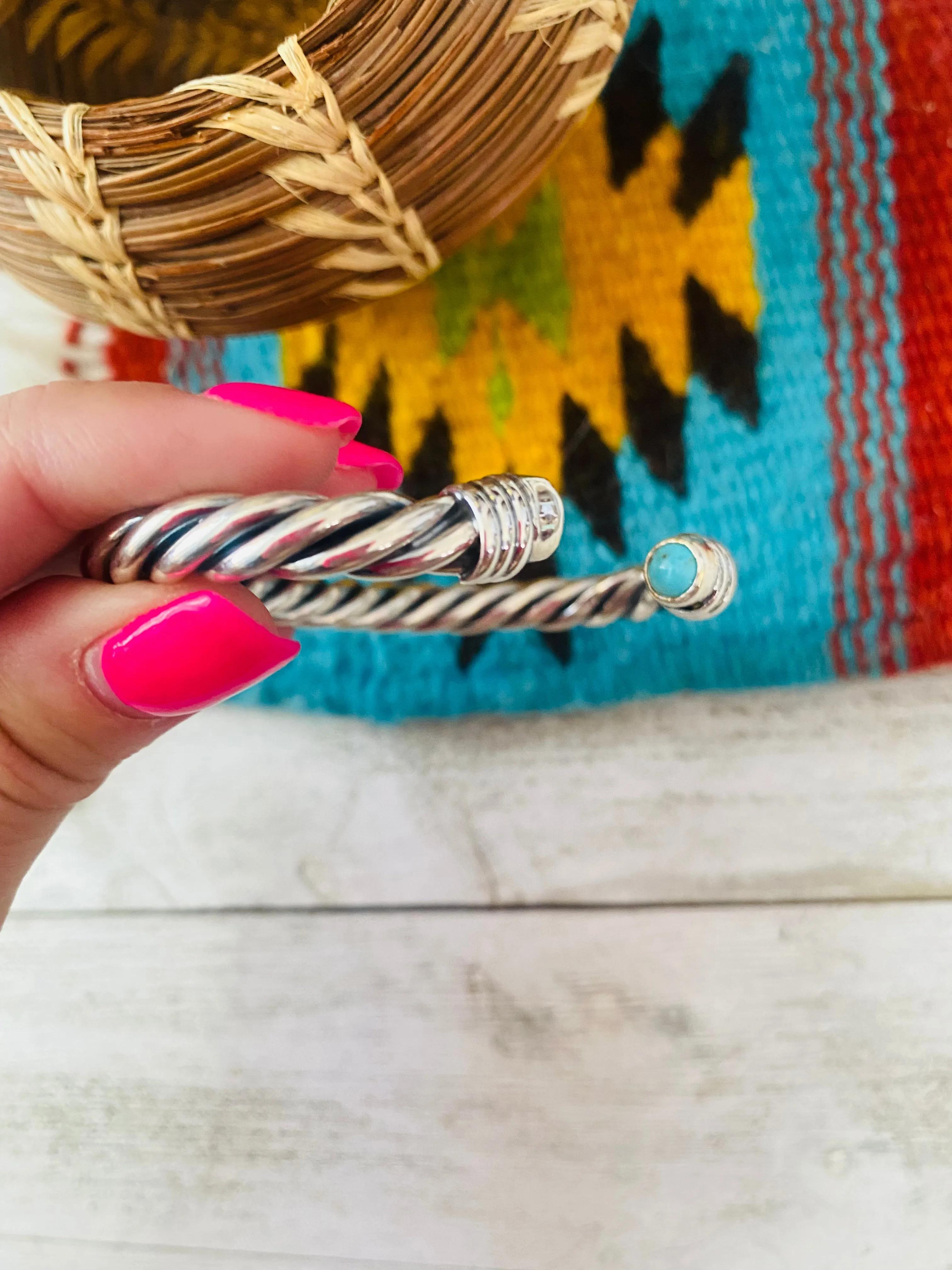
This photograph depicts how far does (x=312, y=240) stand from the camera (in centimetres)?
25

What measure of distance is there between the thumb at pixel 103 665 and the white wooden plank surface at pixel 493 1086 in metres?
0.14

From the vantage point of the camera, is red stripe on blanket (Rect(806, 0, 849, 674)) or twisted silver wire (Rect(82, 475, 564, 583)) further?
red stripe on blanket (Rect(806, 0, 849, 674))

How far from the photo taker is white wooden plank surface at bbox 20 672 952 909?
0.33 metres

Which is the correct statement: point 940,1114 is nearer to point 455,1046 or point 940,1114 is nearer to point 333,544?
point 455,1046

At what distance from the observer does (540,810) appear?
34cm

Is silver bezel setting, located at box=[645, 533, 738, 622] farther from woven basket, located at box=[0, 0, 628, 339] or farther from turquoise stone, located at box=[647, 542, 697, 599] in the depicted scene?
woven basket, located at box=[0, 0, 628, 339]

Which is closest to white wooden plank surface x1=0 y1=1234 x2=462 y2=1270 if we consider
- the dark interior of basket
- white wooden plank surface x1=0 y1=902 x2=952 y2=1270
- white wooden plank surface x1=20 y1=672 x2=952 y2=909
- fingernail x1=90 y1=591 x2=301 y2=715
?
white wooden plank surface x1=0 y1=902 x2=952 y2=1270

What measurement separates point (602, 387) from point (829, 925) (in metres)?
0.20

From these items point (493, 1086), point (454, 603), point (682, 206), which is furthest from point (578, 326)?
point (493, 1086)

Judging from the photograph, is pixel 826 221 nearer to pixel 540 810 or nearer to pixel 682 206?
pixel 682 206

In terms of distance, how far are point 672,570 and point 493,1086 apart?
20cm

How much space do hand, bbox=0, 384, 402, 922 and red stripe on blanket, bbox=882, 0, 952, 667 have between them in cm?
20

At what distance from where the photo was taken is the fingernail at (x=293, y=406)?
10.0 inches

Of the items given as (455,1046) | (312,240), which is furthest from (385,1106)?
(312,240)
